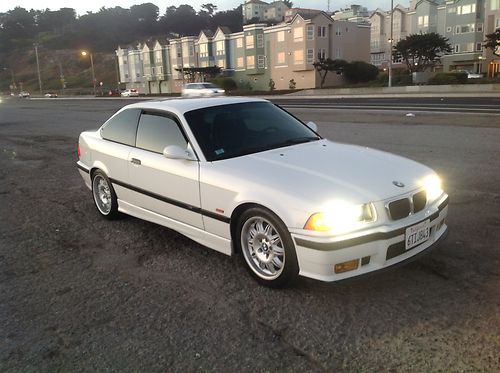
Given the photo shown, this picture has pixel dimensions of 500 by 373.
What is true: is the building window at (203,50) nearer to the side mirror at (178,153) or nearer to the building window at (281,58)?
the building window at (281,58)

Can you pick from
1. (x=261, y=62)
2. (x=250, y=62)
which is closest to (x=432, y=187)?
(x=261, y=62)

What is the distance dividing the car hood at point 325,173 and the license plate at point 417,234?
29 centimetres

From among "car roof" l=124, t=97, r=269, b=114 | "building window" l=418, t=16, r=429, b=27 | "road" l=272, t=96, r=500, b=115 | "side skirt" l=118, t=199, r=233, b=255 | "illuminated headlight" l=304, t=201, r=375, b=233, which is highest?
"building window" l=418, t=16, r=429, b=27

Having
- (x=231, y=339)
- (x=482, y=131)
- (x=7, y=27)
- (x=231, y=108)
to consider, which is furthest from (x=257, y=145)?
(x=7, y=27)

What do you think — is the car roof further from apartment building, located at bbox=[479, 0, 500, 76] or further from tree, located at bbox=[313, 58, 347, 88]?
apartment building, located at bbox=[479, 0, 500, 76]

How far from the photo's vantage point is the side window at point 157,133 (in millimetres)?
4840

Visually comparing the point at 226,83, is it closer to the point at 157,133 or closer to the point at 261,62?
the point at 261,62

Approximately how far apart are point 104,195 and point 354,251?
3.65 meters

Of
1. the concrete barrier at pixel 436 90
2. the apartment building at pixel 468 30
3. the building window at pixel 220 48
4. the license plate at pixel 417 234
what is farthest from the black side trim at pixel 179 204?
the building window at pixel 220 48

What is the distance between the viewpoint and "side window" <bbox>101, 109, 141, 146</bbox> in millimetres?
5496

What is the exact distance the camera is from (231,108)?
16.8ft

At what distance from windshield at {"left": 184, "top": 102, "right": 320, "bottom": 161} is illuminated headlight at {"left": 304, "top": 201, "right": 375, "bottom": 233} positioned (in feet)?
4.11

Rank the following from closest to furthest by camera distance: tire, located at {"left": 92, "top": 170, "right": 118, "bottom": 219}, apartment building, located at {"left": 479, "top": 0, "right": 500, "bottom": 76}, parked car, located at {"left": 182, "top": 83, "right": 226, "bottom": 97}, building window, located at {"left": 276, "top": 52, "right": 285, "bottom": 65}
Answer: tire, located at {"left": 92, "top": 170, "right": 118, "bottom": 219}, parked car, located at {"left": 182, "top": 83, "right": 226, "bottom": 97}, apartment building, located at {"left": 479, "top": 0, "right": 500, "bottom": 76}, building window, located at {"left": 276, "top": 52, "right": 285, "bottom": 65}

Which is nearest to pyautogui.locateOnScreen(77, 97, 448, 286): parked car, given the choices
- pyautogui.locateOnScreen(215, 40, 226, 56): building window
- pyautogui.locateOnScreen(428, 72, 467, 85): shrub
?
pyautogui.locateOnScreen(428, 72, 467, 85): shrub
